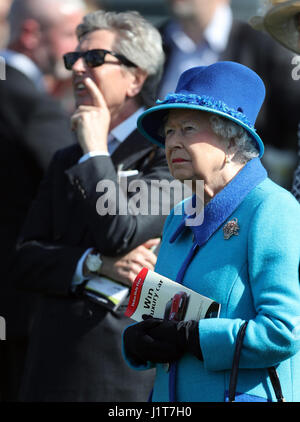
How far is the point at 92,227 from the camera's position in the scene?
374 centimetres

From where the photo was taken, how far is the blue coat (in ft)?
8.96

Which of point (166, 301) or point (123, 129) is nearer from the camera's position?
point (166, 301)

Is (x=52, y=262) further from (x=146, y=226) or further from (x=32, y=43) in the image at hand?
(x=32, y=43)

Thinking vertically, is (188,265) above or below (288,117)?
below

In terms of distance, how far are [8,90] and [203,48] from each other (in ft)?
4.71

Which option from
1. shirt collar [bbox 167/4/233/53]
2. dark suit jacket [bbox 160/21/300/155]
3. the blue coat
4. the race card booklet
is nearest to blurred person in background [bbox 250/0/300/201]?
the blue coat

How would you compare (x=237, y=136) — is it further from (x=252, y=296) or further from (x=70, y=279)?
(x=70, y=279)

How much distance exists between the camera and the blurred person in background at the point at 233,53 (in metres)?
5.38

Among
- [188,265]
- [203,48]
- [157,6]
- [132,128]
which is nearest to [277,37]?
[132,128]

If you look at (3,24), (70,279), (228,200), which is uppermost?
(3,24)

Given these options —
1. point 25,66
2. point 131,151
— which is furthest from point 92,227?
point 25,66

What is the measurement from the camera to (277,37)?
13.1 feet

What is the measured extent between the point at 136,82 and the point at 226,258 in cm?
157

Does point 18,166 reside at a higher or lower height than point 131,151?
higher
